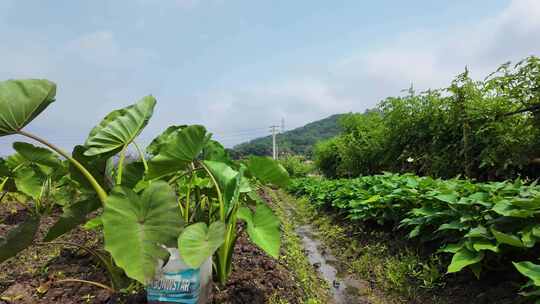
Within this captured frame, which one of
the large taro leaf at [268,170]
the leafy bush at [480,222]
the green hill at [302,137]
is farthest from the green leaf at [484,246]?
the green hill at [302,137]

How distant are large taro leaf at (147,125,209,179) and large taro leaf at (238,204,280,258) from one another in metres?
0.43

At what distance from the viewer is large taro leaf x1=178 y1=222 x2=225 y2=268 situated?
1341 millimetres

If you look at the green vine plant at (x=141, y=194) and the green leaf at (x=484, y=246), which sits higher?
the green vine plant at (x=141, y=194)

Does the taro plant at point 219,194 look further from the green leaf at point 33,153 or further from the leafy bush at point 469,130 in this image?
the leafy bush at point 469,130

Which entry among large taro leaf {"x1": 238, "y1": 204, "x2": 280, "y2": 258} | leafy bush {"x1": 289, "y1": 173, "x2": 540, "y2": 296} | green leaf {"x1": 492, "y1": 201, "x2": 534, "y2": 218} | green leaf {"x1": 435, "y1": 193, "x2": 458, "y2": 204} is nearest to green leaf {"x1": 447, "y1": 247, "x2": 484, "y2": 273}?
leafy bush {"x1": 289, "y1": 173, "x2": 540, "y2": 296}

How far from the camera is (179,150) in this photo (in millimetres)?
1678

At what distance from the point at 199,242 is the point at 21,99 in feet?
3.45

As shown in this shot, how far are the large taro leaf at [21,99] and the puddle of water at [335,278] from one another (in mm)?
2202

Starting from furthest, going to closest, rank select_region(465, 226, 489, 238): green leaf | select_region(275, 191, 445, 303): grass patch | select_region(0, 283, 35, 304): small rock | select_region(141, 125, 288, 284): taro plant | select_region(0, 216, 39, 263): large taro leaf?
select_region(275, 191, 445, 303): grass patch, select_region(465, 226, 489, 238): green leaf, select_region(0, 283, 35, 304): small rock, select_region(0, 216, 39, 263): large taro leaf, select_region(141, 125, 288, 284): taro plant

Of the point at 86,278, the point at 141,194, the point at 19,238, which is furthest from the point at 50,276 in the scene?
the point at 141,194

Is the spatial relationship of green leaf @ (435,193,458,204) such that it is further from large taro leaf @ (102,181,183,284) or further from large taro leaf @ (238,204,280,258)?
large taro leaf @ (102,181,183,284)

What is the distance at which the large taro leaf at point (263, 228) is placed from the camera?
1658 mm

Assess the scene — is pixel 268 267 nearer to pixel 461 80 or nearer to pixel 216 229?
pixel 216 229

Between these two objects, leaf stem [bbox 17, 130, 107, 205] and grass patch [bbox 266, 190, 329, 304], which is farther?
grass patch [bbox 266, 190, 329, 304]
